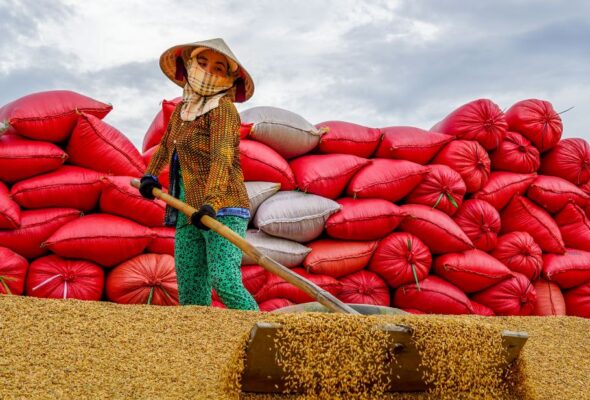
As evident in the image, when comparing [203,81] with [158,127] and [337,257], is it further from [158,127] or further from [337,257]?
[337,257]

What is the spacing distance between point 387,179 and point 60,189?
1.63m

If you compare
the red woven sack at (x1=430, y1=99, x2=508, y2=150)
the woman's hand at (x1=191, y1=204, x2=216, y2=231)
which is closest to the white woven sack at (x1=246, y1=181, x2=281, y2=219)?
the woman's hand at (x1=191, y1=204, x2=216, y2=231)

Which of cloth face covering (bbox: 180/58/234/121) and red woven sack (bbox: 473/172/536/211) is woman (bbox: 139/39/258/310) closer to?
cloth face covering (bbox: 180/58/234/121)

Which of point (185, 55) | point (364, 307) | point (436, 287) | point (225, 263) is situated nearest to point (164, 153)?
point (185, 55)

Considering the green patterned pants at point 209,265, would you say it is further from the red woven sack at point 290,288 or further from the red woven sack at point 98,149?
the red woven sack at point 98,149

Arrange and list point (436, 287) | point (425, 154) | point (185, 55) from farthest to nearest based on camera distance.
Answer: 1. point (425, 154)
2. point (436, 287)
3. point (185, 55)

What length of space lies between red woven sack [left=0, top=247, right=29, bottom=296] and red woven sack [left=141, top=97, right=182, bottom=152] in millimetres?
940

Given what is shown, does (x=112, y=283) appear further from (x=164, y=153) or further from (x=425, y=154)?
(x=425, y=154)

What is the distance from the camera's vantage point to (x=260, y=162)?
318 centimetres

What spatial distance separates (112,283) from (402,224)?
59.0 inches

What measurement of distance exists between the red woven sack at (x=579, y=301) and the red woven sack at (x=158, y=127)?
8.53ft

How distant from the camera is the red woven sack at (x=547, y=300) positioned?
3.75 metres

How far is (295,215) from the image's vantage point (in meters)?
3.15

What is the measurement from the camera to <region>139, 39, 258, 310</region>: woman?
2289 mm
